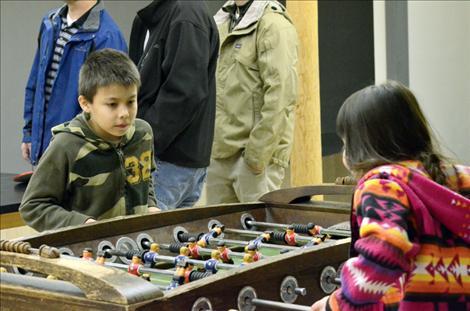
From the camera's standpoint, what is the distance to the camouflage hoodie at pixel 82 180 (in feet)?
10.1

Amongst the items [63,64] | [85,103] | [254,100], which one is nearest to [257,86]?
[254,100]

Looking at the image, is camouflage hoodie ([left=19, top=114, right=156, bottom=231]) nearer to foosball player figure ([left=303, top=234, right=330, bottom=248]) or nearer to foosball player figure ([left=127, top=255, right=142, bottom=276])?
foosball player figure ([left=127, top=255, right=142, bottom=276])

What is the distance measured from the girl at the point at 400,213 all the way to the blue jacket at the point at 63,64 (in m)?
2.22

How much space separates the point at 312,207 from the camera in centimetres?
319

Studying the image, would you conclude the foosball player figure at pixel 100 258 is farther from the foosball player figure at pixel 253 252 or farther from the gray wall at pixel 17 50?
the gray wall at pixel 17 50

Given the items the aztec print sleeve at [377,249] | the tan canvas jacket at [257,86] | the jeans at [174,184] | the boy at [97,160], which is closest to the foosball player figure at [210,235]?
the boy at [97,160]

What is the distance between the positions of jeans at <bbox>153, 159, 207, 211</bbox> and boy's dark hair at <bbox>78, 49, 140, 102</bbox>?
2.74 ft

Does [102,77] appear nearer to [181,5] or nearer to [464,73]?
[181,5]

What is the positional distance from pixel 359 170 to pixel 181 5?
211 centimetres

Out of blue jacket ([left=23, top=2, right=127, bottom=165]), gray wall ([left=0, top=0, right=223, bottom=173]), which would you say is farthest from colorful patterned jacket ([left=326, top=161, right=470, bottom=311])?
gray wall ([left=0, top=0, right=223, bottom=173])

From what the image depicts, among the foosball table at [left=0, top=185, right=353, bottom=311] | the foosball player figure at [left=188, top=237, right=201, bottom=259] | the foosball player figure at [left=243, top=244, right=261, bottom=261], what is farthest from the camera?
the foosball player figure at [left=188, top=237, right=201, bottom=259]

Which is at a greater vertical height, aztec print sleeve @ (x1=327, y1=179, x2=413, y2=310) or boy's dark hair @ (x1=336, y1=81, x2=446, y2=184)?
boy's dark hair @ (x1=336, y1=81, x2=446, y2=184)

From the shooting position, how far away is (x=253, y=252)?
2.50 meters

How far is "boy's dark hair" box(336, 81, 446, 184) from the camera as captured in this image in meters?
2.04
